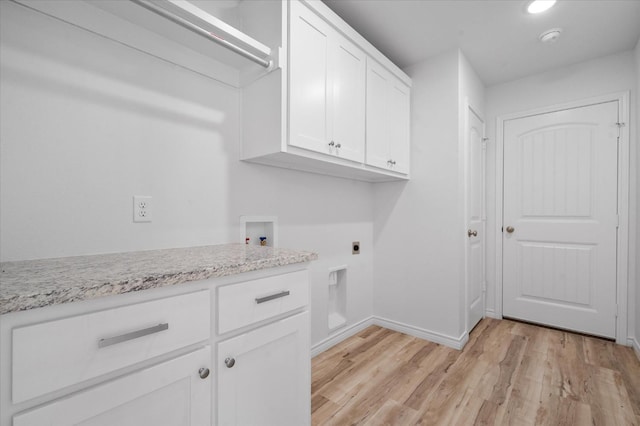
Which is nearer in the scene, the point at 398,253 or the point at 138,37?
the point at 138,37

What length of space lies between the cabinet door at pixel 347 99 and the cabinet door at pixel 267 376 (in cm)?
107

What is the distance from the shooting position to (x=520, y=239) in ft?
9.42

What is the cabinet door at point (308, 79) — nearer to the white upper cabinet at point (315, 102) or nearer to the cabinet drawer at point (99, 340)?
the white upper cabinet at point (315, 102)

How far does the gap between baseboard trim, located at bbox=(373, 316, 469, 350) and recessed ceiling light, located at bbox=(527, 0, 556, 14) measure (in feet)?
7.69

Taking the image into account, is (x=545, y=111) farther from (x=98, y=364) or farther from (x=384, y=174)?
(x=98, y=364)

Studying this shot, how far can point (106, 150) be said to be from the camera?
1226 mm

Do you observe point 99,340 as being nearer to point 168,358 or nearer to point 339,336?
point 168,358

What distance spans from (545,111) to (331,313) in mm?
2706

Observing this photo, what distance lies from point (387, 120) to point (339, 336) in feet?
5.76

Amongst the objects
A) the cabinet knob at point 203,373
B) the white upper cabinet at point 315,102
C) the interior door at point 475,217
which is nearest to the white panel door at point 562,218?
the interior door at point 475,217

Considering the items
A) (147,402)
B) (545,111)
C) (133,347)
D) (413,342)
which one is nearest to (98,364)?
(133,347)

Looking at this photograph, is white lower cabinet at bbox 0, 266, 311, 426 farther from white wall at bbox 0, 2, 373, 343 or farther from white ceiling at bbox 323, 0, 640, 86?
white ceiling at bbox 323, 0, 640, 86

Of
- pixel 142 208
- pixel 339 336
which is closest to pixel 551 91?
pixel 339 336

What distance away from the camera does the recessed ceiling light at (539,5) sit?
1.81 metres
